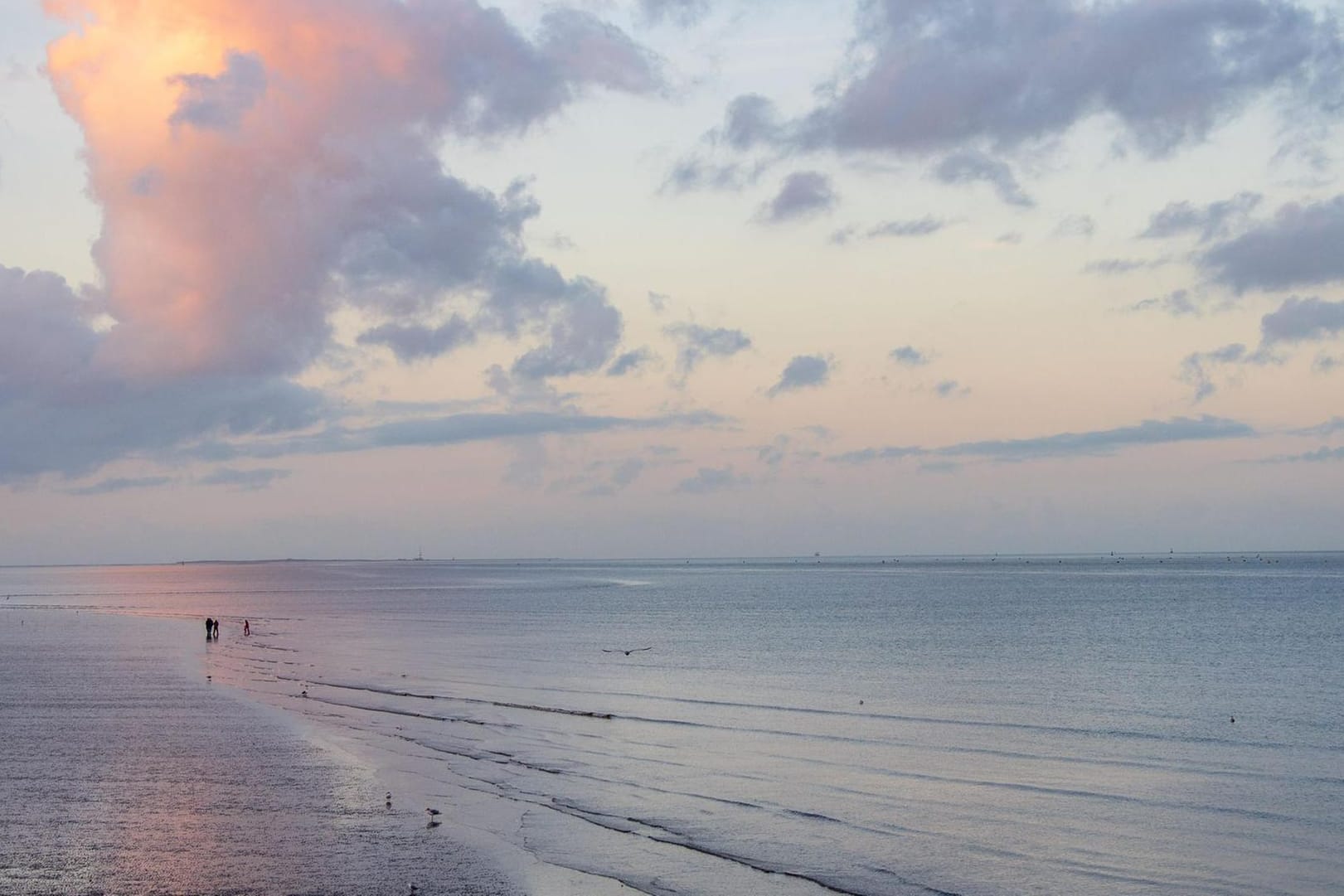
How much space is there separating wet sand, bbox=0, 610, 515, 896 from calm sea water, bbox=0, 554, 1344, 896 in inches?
73.8

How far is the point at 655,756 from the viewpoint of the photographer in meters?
35.3

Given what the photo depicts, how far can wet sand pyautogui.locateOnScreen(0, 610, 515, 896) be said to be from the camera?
21.2m

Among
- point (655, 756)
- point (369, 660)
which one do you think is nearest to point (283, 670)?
point (369, 660)

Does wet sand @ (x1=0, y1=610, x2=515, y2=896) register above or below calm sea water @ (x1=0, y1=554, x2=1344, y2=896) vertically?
above

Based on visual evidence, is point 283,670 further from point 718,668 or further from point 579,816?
point 579,816

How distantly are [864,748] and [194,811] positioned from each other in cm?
1982

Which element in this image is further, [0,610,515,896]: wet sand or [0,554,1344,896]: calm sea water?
[0,554,1344,896]: calm sea water

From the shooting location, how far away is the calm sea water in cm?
2419

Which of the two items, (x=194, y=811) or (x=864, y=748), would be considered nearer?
(x=194, y=811)

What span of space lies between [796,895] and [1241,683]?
3986 cm

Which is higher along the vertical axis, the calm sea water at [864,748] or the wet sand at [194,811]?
the wet sand at [194,811]

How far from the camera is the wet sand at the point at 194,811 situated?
69.5ft

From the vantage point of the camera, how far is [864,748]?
37.2 metres

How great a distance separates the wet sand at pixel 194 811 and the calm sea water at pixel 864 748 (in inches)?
73.8
